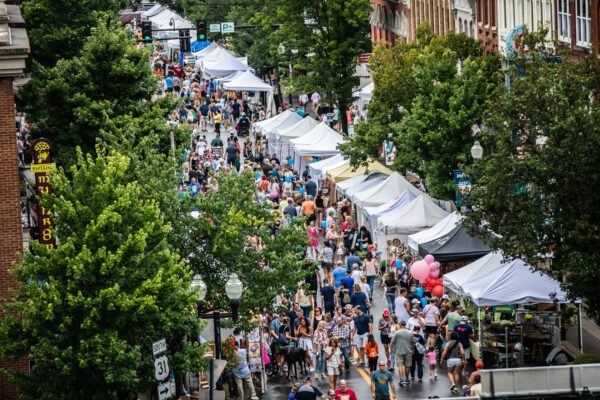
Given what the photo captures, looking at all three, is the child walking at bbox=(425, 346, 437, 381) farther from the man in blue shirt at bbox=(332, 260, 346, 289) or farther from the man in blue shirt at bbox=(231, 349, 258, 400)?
the man in blue shirt at bbox=(332, 260, 346, 289)

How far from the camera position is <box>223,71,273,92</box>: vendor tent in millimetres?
78750

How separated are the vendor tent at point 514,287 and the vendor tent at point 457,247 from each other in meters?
4.01

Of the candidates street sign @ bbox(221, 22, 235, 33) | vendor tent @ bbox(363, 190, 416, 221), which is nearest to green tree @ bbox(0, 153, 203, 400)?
vendor tent @ bbox(363, 190, 416, 221)

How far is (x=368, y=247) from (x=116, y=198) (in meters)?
19.6

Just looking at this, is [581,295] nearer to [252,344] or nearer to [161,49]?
[252,344]

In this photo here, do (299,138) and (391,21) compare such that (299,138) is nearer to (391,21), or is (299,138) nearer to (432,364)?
(391,21)

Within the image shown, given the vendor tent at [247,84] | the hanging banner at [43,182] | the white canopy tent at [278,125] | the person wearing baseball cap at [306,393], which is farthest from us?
the vendor tent at [247,84]

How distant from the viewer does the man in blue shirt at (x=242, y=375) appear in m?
31.9

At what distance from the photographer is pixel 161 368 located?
25312 mm

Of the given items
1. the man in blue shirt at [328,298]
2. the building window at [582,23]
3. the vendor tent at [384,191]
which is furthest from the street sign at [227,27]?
the man in blue shirt at [328,298]

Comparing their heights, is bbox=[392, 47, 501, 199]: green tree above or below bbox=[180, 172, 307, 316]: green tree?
above

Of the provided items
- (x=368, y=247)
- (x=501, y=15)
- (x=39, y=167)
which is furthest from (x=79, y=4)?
(x=39, y=167)

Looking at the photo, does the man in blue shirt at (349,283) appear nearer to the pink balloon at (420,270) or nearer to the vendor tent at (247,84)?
the pink balloon at (420,270)

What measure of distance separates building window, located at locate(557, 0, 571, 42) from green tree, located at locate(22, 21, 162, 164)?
16.4 m
